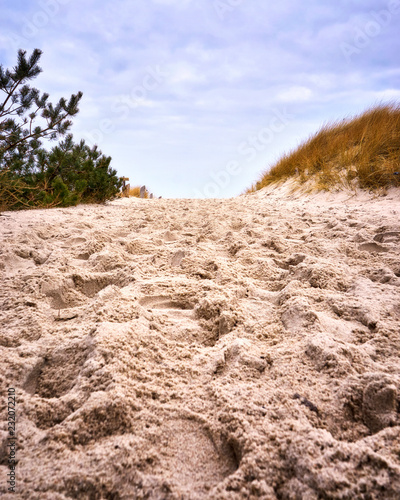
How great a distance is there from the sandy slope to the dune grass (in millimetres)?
2529

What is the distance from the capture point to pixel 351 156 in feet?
16.8

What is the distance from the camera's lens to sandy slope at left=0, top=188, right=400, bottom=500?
2.42 ft

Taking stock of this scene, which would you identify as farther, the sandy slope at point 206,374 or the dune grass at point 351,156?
the dune grass at point 351,156

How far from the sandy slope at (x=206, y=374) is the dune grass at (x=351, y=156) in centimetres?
253

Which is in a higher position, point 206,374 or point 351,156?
point 351,156

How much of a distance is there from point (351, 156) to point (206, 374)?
523 cm

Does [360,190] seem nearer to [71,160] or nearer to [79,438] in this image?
[79,438]

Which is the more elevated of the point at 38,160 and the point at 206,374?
the point at 38,160

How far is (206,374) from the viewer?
111cm

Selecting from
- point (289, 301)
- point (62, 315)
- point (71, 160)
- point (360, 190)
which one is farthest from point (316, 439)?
point (71, 160)

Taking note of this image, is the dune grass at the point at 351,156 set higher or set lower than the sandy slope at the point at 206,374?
higher

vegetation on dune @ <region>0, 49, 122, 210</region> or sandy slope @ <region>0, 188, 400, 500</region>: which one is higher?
vegetation on dune @ <region>0, 49, 122, 210</region>

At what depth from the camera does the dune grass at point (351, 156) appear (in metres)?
4.28

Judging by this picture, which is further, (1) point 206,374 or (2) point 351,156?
(2) point 351,156
